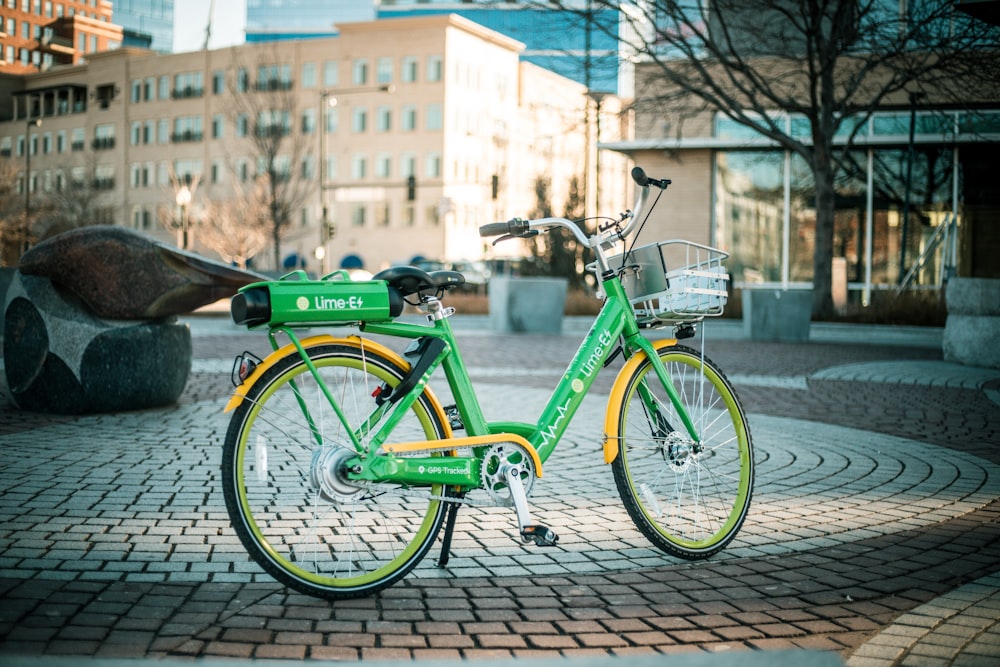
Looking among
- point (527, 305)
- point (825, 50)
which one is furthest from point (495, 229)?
point (825, 50)

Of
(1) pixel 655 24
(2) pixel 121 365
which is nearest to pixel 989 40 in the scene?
(1) pixel 655 24

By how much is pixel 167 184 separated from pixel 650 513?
8062cm

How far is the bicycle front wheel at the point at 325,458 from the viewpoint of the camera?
3.65 metres

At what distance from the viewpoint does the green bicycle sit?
371 cm

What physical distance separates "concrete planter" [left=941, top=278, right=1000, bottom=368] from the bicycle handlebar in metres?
9.64

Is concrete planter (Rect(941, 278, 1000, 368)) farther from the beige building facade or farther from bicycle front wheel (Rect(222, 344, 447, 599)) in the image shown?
the beige building facade

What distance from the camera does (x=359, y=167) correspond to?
77.0m

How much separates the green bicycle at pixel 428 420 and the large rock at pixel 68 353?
12.3 feet

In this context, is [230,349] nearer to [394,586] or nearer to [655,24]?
[655,24]

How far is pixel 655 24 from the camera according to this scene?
19641mm

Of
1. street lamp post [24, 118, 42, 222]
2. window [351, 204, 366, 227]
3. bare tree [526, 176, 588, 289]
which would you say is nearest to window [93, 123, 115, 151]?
window [351, 204, 366, 227]

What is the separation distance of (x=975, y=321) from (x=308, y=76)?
70.2 meters

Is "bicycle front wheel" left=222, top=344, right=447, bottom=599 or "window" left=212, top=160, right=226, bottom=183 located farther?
"window" left=212, top=160, right=226, bottom=183

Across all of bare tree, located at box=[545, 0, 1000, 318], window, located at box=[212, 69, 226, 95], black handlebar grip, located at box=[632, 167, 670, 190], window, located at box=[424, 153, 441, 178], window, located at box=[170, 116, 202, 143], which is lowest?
black handlebar grip, located at box=[632, 167, 670, 190]
